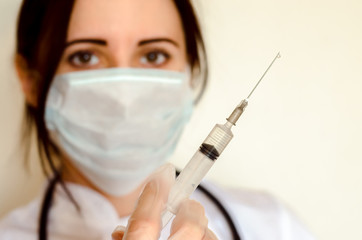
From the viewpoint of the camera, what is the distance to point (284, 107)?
2.65 feet

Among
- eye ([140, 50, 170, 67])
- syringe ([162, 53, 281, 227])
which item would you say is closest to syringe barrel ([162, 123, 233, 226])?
syringe ([162, 53, 281, 227])

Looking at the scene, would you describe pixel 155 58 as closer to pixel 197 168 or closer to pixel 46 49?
pixel 46 49

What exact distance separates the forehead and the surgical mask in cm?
6

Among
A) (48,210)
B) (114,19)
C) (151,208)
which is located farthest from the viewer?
(48,210)

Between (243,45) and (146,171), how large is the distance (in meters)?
0.32

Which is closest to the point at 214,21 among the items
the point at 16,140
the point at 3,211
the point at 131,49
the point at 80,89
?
the point at 131,49

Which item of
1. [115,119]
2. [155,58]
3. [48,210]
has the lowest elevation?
[48,210]

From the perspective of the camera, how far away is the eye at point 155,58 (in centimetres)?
75

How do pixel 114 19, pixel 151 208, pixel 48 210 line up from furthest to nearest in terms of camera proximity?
1. pixel 48 210
2. pixel 114 19
3. pixel 151 208

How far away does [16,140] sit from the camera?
90 cm

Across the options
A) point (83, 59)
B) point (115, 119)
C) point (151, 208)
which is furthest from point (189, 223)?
point (83, 59)

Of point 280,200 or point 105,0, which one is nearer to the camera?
point 105,0

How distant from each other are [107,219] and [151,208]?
1.31 ft

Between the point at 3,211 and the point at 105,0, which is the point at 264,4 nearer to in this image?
the point at 105,0
